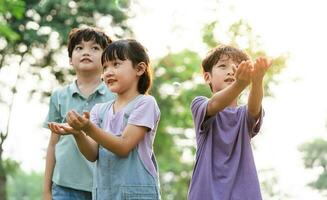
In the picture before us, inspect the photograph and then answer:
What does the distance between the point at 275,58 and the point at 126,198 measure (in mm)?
946

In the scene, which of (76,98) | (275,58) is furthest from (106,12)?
(275,58)

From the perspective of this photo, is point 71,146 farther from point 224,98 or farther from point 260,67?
point 260,67

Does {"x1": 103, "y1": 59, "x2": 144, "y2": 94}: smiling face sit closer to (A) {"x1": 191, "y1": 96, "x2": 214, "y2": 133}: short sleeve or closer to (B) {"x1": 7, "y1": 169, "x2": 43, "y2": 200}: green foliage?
(A) {"x1": 191, "y1": 96, "x2": 214, "y2": 133}: short sleeve

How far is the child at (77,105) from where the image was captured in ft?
14.0

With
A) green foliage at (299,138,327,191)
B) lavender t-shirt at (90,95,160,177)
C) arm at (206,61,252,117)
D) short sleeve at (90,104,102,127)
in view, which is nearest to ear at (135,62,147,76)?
lavender t-shirt at (90,95,160,177)

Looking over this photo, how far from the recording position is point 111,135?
11.9ft

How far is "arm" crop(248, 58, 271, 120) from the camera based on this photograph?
3.33 metres

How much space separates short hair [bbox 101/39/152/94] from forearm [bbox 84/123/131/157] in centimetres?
39

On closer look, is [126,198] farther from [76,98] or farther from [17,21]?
[17,21]

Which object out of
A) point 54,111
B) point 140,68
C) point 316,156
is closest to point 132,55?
point 140,68

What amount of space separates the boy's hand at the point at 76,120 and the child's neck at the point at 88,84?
0.98 metres

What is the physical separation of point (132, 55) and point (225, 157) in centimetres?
66

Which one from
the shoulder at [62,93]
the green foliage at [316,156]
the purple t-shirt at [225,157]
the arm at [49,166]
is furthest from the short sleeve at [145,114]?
the green foliage at [316,156]

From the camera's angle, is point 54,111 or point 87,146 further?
point 54,111
